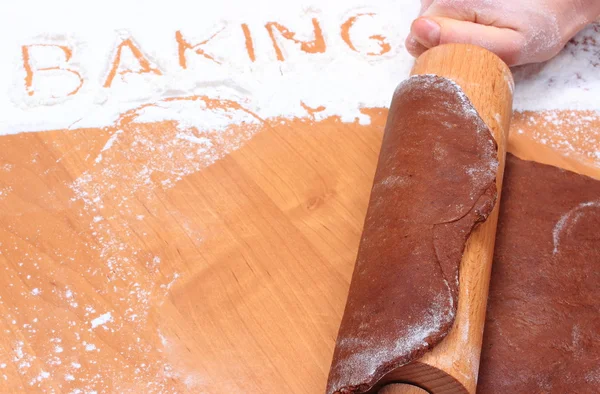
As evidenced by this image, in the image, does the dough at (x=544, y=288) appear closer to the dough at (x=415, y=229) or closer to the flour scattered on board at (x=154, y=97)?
the flour scattered on board at (x=154, y=97)

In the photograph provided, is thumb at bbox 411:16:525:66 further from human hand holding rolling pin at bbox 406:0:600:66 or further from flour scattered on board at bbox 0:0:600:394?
flour scattered on board at bbox 0:0:600:394

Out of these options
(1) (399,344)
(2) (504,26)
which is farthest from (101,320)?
(2) (504,26)

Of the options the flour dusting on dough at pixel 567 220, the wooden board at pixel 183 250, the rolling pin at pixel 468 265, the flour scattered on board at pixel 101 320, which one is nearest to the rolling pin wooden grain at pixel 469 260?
the rolling pin at pixel 468 265

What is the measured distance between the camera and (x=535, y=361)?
1103mm

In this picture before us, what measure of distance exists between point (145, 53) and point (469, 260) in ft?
3.68

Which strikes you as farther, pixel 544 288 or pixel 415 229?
pixel 544 288

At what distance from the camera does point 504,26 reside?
153cm

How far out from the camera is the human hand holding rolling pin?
4.90 feet

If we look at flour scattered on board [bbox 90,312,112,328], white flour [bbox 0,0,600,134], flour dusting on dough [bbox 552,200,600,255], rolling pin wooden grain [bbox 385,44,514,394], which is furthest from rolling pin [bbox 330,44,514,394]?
flour scattered on board [bbox 90,312,112,328]

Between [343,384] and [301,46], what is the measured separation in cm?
108

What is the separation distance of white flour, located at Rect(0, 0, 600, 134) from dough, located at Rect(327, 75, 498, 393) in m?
0.40

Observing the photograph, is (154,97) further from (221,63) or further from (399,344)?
(399,344)

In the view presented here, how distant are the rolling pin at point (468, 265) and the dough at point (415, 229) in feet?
0.14

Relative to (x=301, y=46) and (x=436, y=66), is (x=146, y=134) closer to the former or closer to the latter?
(x=301, y=46)
